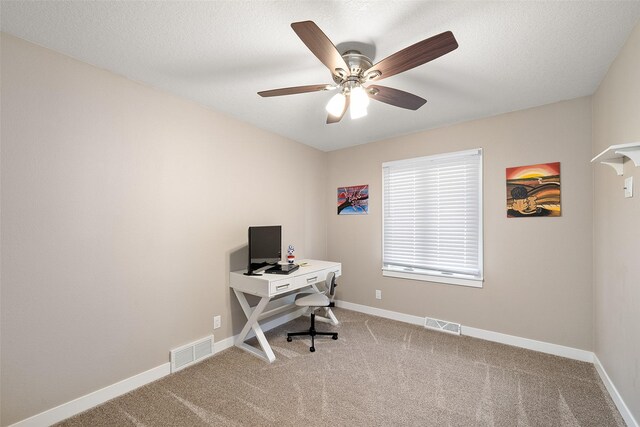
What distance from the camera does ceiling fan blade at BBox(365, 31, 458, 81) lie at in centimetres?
131

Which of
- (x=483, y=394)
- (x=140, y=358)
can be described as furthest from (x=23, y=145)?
(x=483, y=394)

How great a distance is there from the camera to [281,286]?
2650 millimetres

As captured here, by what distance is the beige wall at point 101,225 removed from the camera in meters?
1.70

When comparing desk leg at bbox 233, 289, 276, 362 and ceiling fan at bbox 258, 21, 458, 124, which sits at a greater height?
ceiling fan at bbox 258, 21, 458, 124

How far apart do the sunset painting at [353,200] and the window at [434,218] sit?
30 centimetres

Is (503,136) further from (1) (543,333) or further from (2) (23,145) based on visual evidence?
(2) (23,145)

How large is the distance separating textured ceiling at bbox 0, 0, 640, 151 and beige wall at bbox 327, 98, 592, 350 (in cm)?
36

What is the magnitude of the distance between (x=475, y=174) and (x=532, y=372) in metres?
1.96

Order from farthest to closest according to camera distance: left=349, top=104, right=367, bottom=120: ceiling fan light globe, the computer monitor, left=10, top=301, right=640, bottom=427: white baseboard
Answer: the computer monitor
left=349, top=104, right=367, bottom=120: ceiling fan light globe
left=10, top=301, right=640, bottom=427: white baseboard

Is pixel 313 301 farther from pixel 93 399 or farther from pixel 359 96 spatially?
pixel 359 96

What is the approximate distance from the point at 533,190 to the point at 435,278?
4.58 feet

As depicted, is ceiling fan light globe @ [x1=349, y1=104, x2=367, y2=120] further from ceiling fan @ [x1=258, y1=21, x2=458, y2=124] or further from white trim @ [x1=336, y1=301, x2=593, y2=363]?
white trim @ [x1=336, y1=301, x2=593, y2=363]

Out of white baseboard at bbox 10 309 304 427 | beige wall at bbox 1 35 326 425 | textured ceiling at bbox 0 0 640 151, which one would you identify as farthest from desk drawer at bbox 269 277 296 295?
textured ceiling at bbox 0 0 640 151

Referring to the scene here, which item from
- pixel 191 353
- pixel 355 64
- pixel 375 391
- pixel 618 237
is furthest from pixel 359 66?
pixel 191 353
